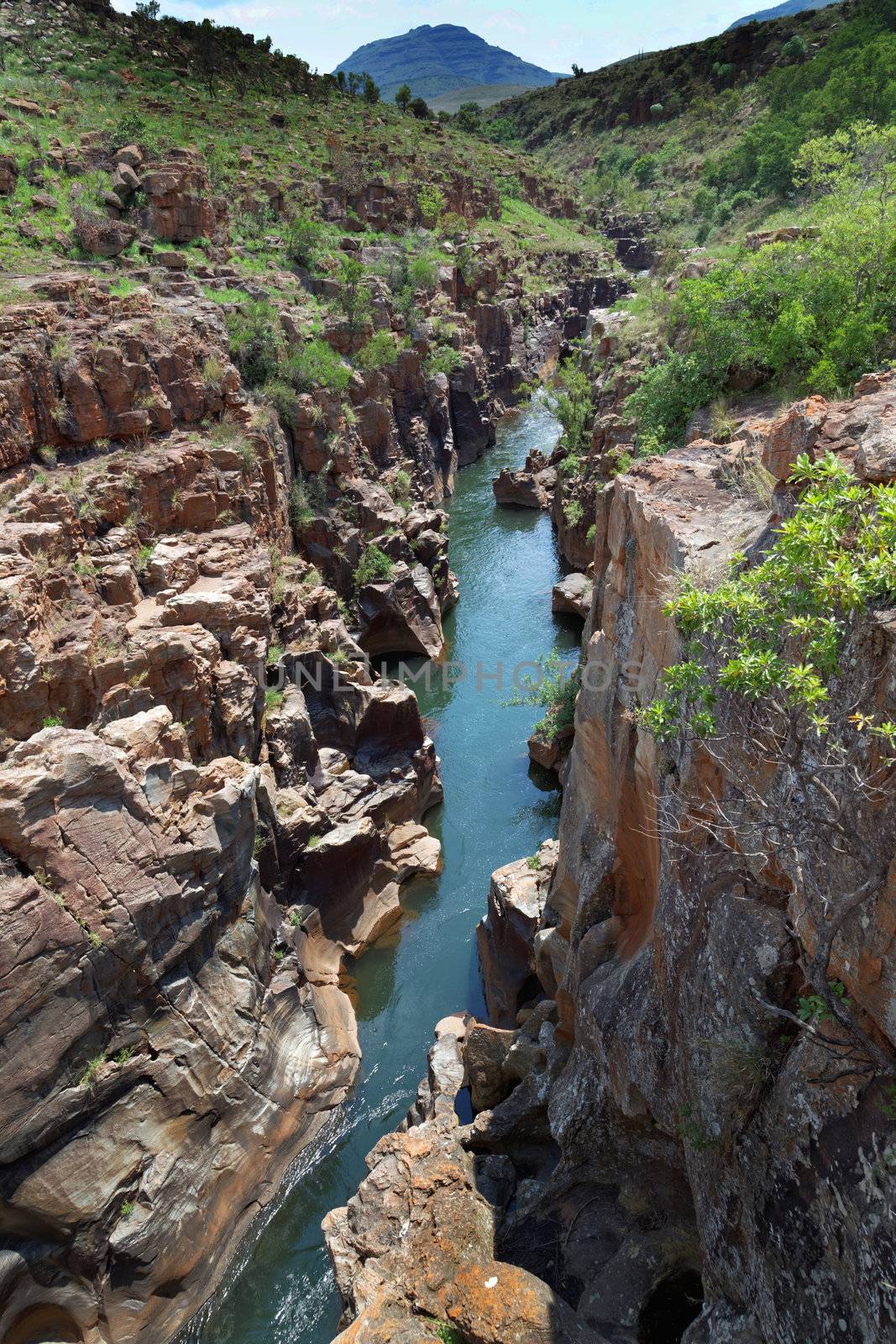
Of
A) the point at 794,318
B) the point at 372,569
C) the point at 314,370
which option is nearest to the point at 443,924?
the point at 372,569

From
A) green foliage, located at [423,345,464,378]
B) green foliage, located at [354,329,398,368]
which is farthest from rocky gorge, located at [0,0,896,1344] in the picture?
green foliage, located at [423,345,464,378]

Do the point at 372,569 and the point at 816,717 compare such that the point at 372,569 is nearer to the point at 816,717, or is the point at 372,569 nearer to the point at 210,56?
the point at 816,717

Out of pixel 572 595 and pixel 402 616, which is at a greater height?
pixel 402 616

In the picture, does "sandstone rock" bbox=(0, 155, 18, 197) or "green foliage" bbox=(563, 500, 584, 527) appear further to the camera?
"green foliage" bbox=(563, 500, 584, 527)

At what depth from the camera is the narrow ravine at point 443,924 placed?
44.9ft

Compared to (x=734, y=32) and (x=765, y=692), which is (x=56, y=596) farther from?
(x=734, y=32)

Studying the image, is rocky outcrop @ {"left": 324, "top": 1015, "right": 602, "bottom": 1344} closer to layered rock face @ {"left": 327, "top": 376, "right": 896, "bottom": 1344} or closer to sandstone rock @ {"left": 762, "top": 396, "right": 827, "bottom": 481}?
layered rock face @ {"left": 327, "top": 376, "right": 896, "bottom": 1344}

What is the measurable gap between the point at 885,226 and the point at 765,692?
1360cm

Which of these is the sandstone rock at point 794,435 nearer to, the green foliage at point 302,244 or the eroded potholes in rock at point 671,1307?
the eroded potholes in rock at point 671,1307

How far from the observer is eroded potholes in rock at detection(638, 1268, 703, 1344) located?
9.06m

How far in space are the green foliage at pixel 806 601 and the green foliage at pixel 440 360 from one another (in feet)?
129

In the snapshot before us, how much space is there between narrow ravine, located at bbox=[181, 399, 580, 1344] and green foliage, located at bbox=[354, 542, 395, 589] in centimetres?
407

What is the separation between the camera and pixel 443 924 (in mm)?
20578

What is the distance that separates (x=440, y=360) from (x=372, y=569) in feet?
63.7
